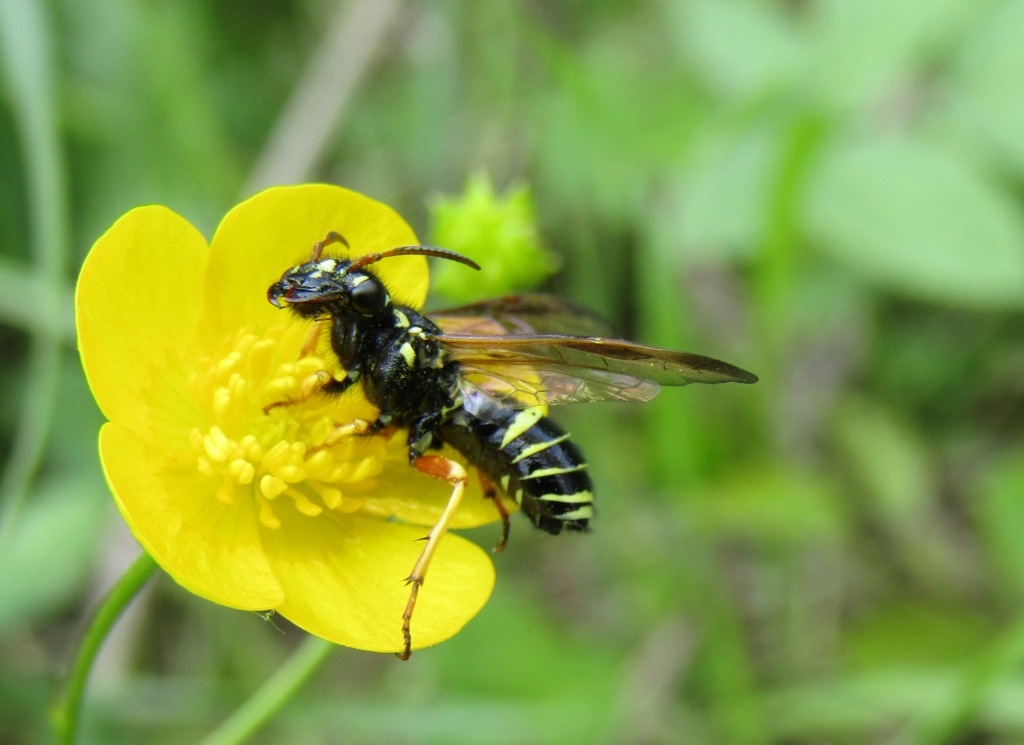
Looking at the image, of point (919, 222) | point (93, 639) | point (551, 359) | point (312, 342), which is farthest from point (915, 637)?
point (93, 639)

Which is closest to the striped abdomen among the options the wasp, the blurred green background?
the wasp

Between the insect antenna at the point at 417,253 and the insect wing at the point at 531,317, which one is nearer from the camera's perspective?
the insect antenna at the point at 417,253

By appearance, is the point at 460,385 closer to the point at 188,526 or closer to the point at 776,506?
the point at 188,526

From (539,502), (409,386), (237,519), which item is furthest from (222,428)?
(539,502)

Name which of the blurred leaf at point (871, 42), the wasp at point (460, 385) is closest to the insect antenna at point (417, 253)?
the wasp at point (460, 385)

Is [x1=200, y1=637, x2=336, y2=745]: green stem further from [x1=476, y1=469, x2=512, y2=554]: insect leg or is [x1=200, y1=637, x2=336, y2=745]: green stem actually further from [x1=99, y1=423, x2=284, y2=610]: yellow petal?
[x1=476, y1=469, x2=512, y2=554]: insect leg

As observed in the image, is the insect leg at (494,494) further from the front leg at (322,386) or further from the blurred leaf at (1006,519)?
the blurred leaf at (1006,519)

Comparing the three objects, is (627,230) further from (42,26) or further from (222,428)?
(222,428)
